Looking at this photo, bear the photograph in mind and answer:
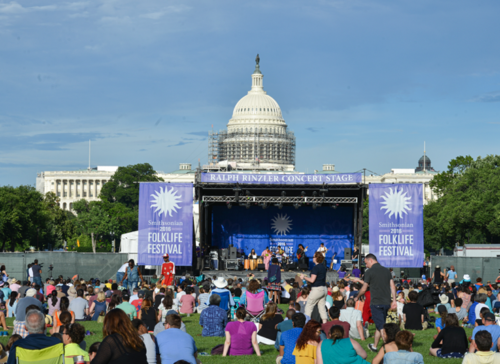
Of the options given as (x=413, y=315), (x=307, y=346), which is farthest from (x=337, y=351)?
(x=413, y=315)

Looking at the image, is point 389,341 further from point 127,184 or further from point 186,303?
point 127,184

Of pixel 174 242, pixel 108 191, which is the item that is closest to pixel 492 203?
pixel 174 242

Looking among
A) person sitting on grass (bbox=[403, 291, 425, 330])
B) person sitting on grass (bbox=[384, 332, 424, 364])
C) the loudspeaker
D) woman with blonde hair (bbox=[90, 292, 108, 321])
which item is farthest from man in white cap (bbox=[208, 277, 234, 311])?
the loudspeaker

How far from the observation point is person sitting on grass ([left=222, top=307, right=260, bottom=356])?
35.2 feet

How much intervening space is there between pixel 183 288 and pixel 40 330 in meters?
12.1

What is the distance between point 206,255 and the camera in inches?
1215

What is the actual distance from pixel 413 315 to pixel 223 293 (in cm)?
384

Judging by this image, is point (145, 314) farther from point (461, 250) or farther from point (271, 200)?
point (461, 250)

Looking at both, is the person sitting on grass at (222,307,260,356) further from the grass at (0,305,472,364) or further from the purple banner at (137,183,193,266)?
the purple banner at (137,183,193,266)

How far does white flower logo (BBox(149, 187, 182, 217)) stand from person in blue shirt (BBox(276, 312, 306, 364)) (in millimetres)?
18742

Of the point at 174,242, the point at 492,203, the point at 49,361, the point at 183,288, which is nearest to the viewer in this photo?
the point at 49,361

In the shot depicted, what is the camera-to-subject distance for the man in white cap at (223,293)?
45.3 feet

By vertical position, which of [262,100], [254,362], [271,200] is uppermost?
[262,100]

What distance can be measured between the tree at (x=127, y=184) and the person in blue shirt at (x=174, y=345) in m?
96.3
